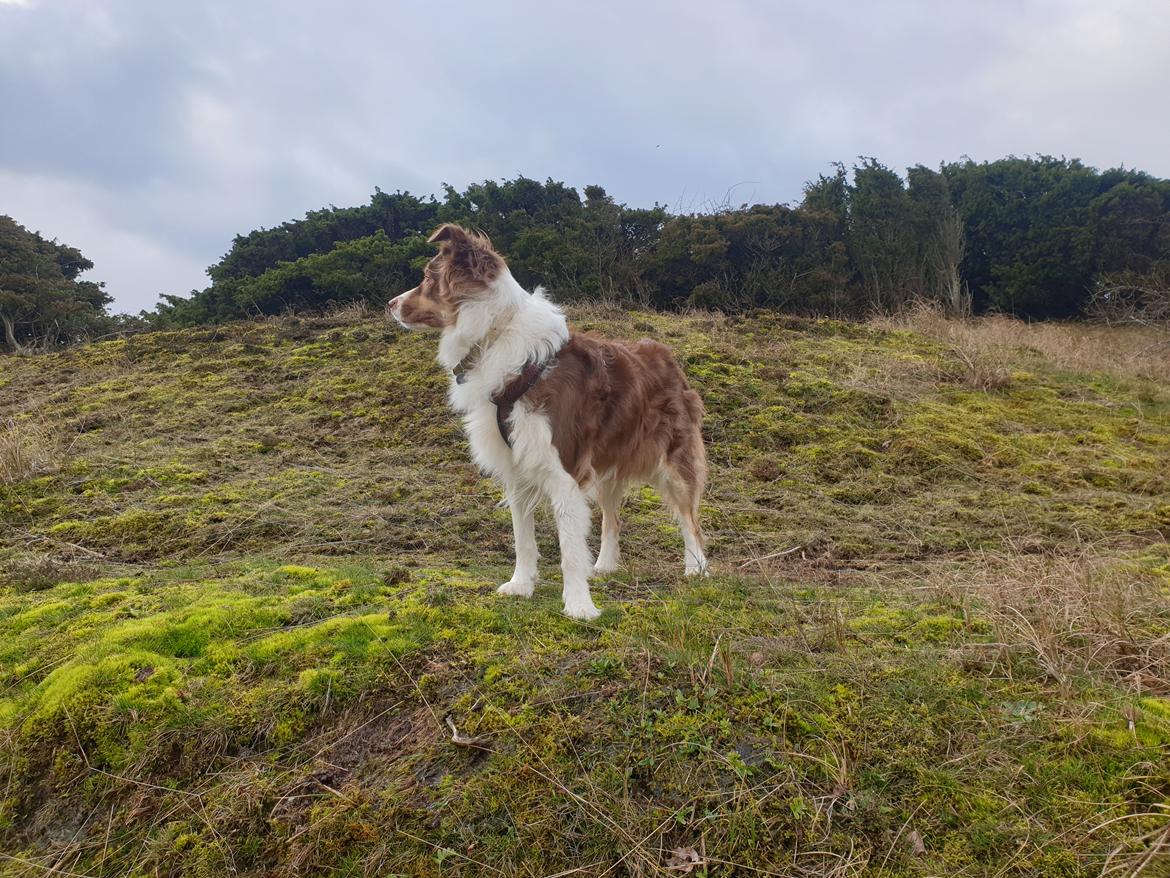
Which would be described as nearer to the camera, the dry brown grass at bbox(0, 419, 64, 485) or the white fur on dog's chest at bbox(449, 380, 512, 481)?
the white fur on dog's chest at bbox(449, 380, 512, 481)

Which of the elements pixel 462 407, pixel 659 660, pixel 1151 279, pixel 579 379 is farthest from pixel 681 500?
pixel 1151 279

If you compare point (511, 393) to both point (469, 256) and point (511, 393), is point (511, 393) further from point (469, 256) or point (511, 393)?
point (469, 256)

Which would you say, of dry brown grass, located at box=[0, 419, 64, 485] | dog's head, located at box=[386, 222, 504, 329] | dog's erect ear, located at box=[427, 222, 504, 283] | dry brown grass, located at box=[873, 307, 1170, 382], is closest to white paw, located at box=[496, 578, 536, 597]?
dog's head, located at box=[386, 222, 504, 329]

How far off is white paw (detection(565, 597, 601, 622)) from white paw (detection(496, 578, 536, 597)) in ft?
1.33

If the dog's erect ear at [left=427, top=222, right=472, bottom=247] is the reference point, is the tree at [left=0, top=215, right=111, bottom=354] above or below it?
above

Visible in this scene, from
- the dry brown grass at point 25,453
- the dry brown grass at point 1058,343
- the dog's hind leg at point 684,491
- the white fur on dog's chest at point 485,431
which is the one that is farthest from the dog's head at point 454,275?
the dry brown grass at point 1058,343

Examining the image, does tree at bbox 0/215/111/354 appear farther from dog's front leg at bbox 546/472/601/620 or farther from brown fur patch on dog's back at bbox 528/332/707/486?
dog's front leg at bbox 546/472/601/620

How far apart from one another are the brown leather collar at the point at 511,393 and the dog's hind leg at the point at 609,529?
125cm

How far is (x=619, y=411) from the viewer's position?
4402mm

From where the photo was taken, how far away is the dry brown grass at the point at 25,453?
623cm

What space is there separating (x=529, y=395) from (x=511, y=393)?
0.11m

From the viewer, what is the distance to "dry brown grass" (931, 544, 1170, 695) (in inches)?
93.4

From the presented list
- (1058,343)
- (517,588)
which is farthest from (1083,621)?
(1058,343)

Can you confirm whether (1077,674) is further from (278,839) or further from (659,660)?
(278,839)
